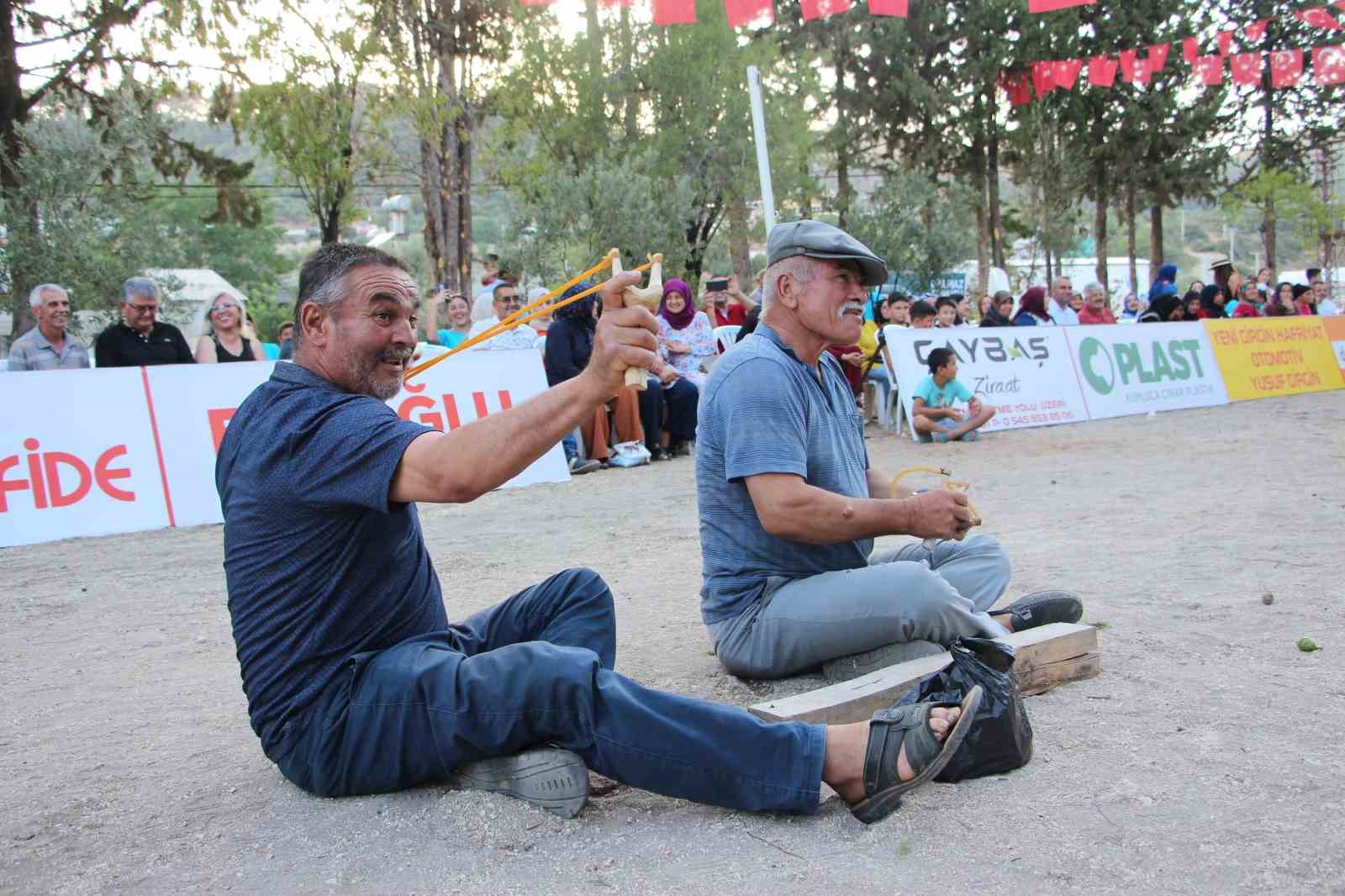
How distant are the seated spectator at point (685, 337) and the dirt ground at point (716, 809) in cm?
534

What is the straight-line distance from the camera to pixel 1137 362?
14.0 meters

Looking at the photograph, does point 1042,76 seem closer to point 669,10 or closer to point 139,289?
point 669,10

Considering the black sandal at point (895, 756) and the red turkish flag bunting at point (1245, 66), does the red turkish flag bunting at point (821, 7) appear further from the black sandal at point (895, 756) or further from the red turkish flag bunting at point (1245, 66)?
the black sandal at point (895, 756)

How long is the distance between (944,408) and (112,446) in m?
7.56

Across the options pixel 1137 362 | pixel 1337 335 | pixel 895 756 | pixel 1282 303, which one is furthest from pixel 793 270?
pixel 1282 303

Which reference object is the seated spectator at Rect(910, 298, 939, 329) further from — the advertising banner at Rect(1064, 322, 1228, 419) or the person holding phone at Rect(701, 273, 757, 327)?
the person holding phone at Rect(701, 273, 757, 327)

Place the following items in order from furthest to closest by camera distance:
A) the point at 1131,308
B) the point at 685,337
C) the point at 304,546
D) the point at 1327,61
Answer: the point at 1327,61, the point at 1131,308, the point at 685,337, the point at 304,546

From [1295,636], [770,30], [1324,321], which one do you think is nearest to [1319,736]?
[1295,636]

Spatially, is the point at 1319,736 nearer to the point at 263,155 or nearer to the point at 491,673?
the point at 491,673

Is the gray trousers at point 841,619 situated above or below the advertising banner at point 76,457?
below

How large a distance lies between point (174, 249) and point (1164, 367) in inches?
561

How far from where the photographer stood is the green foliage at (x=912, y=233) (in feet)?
89.8

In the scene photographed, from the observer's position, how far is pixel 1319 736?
10.4 ft

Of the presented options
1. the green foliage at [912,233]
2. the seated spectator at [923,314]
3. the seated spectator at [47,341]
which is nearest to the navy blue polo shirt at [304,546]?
the seated spectator at [47,341]
